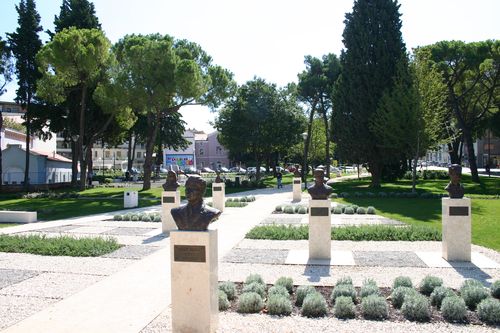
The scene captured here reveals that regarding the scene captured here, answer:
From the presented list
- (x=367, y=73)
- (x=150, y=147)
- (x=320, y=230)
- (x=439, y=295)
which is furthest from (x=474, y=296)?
(x=150, y=147)

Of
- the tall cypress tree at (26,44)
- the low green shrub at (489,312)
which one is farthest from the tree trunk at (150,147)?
the low green shrub at (489,312)

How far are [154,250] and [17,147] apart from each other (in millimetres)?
34521

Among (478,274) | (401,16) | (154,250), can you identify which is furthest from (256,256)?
(401,16)

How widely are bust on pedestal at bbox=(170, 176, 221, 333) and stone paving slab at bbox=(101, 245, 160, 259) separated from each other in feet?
15.5

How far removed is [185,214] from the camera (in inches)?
227

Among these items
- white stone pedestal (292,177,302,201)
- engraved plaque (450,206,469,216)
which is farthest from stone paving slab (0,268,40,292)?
white stone pedestal (292,177,302,201)

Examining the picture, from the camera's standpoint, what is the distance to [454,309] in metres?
5.84

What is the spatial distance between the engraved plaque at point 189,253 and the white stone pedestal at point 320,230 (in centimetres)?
464

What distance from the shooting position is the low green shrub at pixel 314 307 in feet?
19.9

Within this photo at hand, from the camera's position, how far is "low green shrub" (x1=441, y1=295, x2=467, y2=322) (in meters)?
5.81

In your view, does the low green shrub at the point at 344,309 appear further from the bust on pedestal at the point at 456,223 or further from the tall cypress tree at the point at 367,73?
the tall cypress tree at the point at 367,73

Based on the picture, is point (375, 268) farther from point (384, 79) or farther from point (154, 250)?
point (384, 79)

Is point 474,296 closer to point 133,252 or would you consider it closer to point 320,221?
point 320,221

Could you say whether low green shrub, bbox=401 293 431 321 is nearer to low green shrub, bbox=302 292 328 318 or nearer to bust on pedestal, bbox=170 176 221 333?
low green shrub, bbox=302 292 328 318
